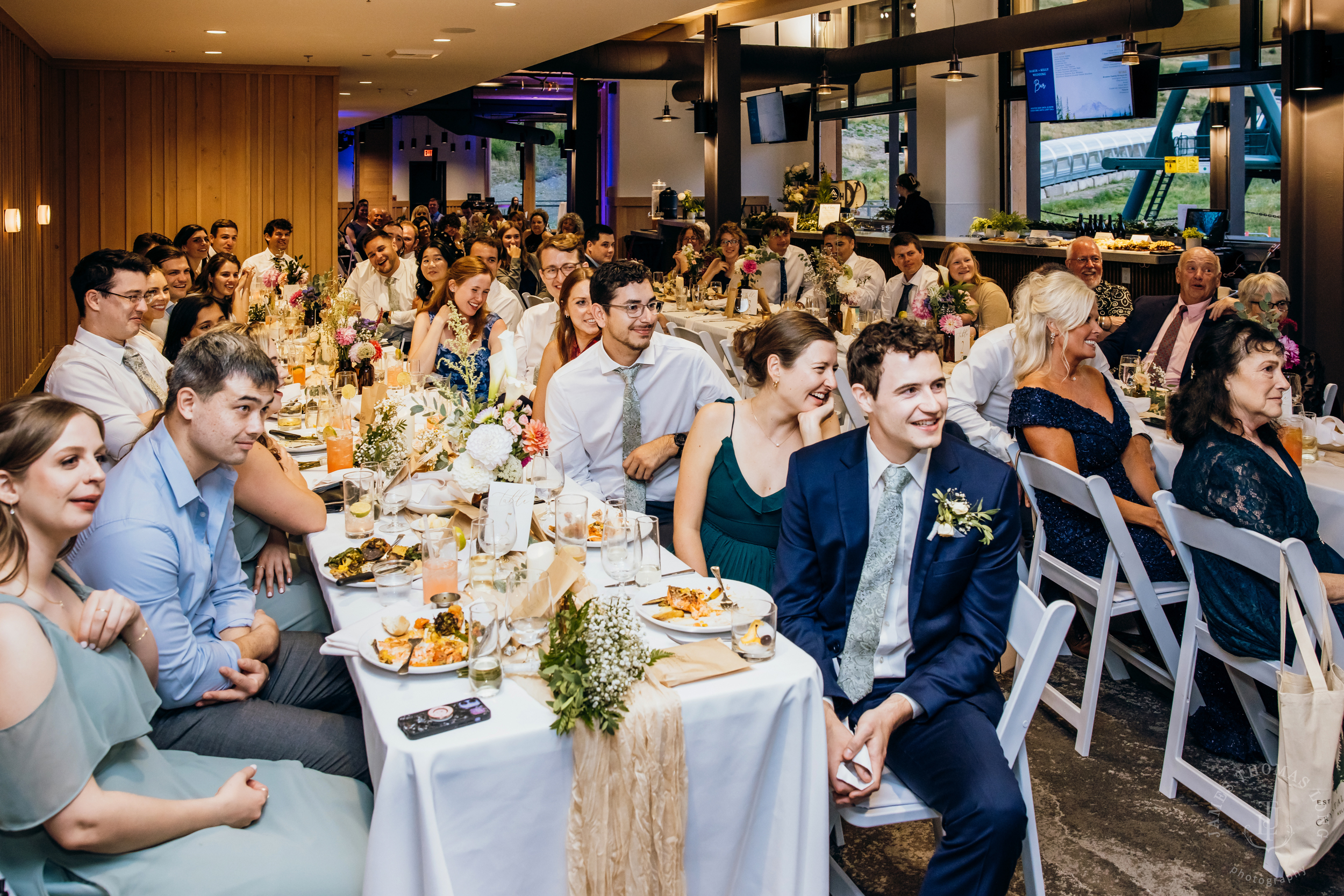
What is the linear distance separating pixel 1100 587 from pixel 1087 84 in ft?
33.4

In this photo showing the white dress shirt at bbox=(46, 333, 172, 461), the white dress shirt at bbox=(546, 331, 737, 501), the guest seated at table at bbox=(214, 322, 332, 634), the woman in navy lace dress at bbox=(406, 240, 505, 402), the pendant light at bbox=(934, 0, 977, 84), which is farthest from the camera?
the pendant light at bbox=(934, 0, 977, 84)

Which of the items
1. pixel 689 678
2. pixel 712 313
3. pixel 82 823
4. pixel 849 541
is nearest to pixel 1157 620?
pixel 849 541

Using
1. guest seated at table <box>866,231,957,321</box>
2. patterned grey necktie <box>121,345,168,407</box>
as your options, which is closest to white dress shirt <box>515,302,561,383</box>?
patterned grey necktie <box>121,345,168,407</box>

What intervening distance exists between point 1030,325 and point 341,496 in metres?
2.48

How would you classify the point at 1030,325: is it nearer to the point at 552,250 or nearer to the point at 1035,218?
the point at 552,250

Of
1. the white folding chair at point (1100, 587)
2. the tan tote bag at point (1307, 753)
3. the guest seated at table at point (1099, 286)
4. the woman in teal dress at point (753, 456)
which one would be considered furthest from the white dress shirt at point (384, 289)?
the tan tote bag at point (1307, 753)

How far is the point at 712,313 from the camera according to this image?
8.64 m

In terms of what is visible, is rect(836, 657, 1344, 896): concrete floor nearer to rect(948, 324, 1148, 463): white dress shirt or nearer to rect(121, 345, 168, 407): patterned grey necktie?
rect(948, 324, 1148, 463): white dress shirt

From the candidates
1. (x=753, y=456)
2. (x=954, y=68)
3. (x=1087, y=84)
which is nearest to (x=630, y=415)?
(x=753, y=456)

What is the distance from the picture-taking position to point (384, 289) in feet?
27.7

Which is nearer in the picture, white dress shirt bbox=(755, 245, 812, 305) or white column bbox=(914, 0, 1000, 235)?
white dress shirt bbox=(755, 245, 812, 305)

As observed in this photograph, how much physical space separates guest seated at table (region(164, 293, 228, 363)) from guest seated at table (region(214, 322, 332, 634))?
5.80ft

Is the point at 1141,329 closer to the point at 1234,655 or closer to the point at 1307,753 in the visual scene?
the point at 1234,655

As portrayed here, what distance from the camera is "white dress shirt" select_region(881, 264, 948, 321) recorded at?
22.8ft
